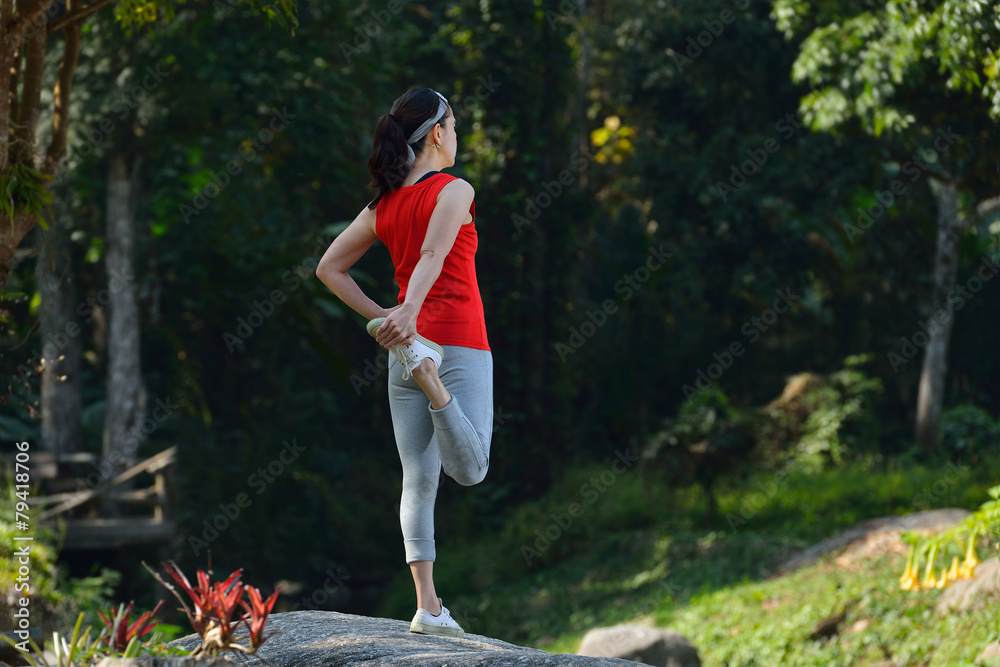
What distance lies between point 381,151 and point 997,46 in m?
4.55

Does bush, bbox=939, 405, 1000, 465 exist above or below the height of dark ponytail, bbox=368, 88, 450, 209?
below

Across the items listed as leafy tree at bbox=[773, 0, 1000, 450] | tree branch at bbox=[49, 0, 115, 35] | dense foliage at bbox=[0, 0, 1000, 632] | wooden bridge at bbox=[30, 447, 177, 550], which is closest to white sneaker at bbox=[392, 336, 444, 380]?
tree branch at bbox=[49, 0, 115, 35]

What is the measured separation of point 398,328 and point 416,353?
0.38 ft

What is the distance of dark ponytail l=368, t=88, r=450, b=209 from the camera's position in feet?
11.5

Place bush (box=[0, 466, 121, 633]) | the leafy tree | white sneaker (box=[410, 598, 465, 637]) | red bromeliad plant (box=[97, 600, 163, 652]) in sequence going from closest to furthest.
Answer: red bromeliad plant (box=[97, 600, 163, 652]), white sneaker (box=[410, 598, 465, 637]), bush (box=[0, 466, 121, 633]), the leafy tree

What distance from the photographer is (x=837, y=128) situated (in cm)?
1013

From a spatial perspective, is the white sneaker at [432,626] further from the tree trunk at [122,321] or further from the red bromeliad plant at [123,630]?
the tree trunk at [122,321]

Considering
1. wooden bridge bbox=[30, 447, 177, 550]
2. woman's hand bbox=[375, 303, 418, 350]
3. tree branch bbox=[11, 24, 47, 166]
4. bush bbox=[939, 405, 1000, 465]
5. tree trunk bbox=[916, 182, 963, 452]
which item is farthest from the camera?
bush bbox=[939, 405, 1000, 465]

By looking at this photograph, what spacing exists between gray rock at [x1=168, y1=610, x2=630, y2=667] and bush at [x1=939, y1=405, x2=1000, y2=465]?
13633mm

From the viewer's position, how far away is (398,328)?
319 cm

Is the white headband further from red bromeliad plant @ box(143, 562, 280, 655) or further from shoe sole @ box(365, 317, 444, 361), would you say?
red bromeliad plant @ box(143, 562, 280, 655)

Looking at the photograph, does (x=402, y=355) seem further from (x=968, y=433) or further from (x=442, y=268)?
(x=968, y=433)

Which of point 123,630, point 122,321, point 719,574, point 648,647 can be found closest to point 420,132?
point 123,630

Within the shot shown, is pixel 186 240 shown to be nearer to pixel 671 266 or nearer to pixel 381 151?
pixel 671 266
